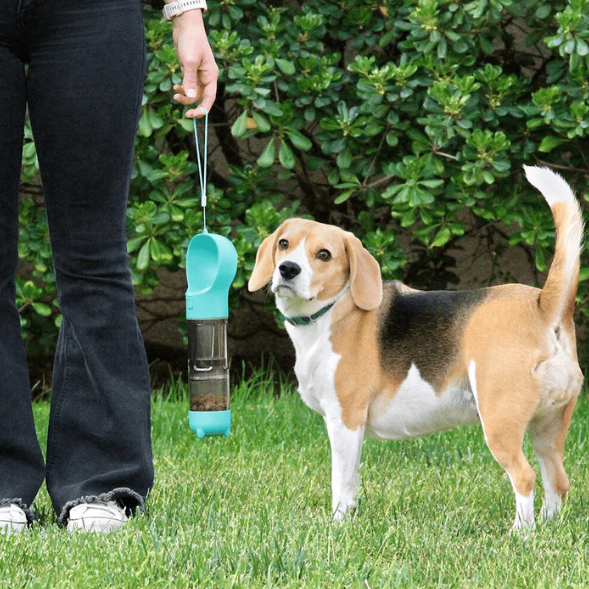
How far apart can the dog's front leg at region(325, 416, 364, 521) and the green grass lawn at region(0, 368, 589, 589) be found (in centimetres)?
6

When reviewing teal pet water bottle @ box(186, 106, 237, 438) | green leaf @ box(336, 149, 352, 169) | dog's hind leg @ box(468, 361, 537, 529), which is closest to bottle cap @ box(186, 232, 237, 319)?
teal pet water bottle @ box(186, 106, 237, 438)

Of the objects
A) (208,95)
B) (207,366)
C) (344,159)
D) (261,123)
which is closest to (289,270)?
(207,366)

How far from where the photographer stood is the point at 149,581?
2258 mm

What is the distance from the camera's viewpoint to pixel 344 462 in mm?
3148

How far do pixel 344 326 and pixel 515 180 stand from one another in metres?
1.96

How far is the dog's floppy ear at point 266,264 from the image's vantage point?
3379 mm

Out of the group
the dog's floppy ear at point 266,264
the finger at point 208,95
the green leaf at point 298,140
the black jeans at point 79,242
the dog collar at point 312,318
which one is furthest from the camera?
→ the green leaf at point 298,140

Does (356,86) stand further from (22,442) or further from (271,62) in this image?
(22,442)

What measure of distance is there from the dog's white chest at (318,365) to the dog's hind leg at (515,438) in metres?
0.54

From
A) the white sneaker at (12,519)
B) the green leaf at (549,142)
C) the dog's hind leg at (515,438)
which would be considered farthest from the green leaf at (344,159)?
the white sneaker at (12,519)

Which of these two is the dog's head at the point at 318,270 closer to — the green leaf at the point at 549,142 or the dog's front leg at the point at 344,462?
the dog's front leg at the point at 344,462

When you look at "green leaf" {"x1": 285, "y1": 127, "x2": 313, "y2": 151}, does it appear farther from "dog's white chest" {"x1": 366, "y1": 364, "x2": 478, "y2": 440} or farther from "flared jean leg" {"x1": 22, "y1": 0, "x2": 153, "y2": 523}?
"flared jean leg" {"x1": 22, "y1": 0, "x2": 153, "y2": 523}

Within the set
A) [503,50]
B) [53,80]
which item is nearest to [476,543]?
[53,80]

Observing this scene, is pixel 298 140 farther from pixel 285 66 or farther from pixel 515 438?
pixel 515 438
